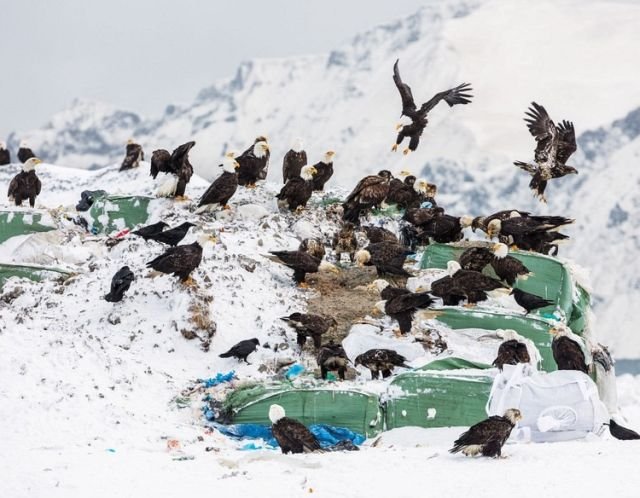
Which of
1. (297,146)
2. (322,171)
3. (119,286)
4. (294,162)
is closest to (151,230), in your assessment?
(119,286)

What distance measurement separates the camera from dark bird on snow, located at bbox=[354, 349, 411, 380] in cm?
1569

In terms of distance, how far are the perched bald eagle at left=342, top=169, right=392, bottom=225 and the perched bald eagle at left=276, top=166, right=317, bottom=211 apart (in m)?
0.78

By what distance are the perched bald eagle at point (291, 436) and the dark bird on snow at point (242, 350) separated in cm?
350

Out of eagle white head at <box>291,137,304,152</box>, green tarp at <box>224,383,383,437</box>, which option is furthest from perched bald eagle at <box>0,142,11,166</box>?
green tarp at <box>224,383,383,437</box>

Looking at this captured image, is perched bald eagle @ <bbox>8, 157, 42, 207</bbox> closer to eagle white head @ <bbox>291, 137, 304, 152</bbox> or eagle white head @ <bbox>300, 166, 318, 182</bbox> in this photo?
eagle white head @ <bbox>291, 137, 304, 152</bbox>

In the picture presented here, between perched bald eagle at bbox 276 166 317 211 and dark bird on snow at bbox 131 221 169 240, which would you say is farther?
perched bald eagle at bbox 276 166 317 211

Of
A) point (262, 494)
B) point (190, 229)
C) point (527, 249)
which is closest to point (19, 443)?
point (262, 494)

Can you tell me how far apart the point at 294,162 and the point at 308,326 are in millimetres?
7448

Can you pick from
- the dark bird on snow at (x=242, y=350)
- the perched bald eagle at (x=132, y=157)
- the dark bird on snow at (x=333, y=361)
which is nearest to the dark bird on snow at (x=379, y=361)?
the dark bird on snow at (x=333, y=361)

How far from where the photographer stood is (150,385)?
50.5 feet

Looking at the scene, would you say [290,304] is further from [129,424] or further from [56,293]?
[129,424]

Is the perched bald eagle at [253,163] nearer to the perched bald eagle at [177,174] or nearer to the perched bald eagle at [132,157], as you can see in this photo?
the perched bald eagle at [177,174]

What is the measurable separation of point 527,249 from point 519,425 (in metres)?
7.21

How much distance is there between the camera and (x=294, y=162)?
23.5 m
